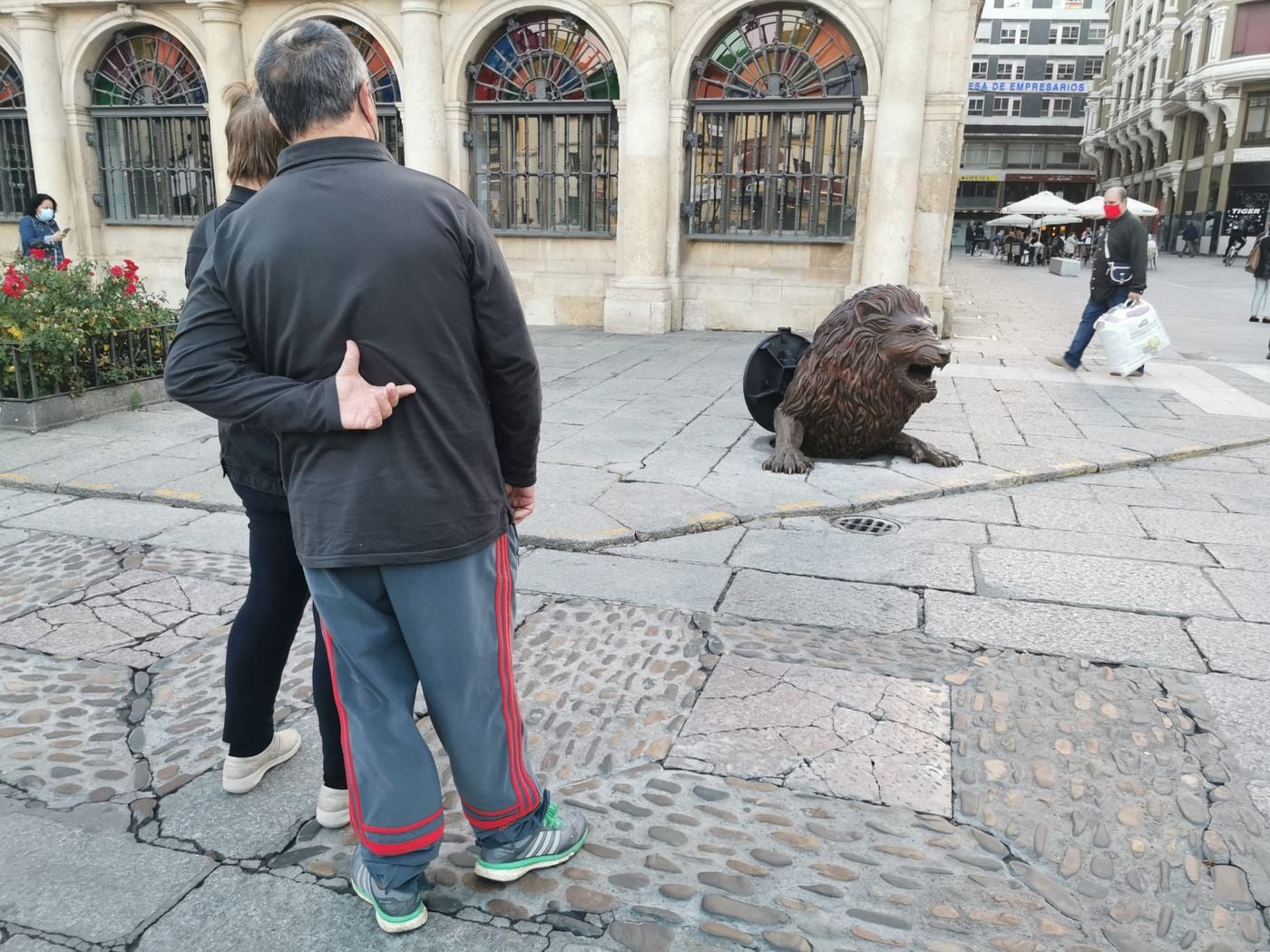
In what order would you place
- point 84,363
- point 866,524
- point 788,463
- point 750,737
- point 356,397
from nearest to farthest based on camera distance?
point 356,397
point 750,737
point 866,524
point 788,463
point 84,363

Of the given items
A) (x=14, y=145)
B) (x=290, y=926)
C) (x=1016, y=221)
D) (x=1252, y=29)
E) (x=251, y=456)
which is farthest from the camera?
(x=1016, y=221)

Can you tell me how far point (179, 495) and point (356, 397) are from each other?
386 cm

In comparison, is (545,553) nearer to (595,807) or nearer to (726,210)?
(595,807)

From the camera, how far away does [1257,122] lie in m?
38.9

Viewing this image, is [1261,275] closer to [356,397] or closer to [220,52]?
[220,52]

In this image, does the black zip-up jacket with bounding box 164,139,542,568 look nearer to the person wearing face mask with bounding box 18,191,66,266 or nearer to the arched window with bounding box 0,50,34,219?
the person wearing face mask with bounding box 18,191,66,266

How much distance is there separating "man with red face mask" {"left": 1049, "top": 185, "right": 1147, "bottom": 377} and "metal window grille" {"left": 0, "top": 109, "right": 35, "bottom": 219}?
15.3 meters

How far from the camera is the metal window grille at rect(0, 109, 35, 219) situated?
1516 centimetres

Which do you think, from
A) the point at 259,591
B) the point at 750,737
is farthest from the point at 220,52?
the point at 750,737

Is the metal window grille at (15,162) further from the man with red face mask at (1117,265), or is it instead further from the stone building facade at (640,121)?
the man with red face mask at (1117,265)

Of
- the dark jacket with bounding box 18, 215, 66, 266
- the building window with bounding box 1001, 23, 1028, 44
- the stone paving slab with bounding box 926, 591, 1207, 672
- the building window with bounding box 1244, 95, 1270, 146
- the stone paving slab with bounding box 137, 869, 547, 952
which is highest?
the building window with bounding box 1001, 23, 1028, 44

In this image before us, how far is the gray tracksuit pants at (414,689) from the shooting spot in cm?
191

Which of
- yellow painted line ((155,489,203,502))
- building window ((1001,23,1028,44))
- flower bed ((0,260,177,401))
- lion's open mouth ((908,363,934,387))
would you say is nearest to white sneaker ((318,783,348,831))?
yellow painted line ((155,489,203,502))

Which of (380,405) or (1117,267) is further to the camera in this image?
(1117,267)
